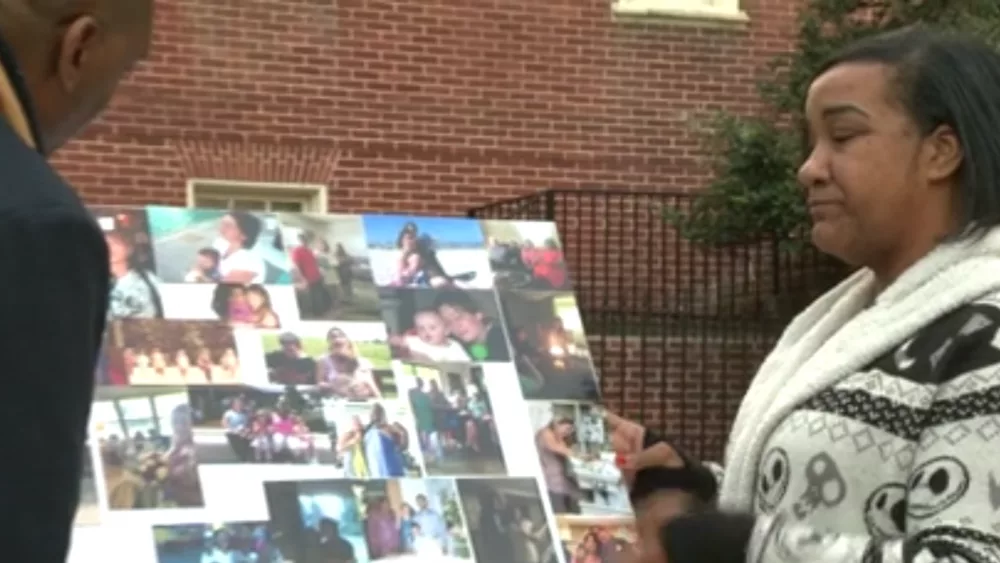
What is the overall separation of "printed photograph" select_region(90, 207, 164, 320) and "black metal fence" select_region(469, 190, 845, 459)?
845cm

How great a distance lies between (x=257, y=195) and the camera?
1253 cm

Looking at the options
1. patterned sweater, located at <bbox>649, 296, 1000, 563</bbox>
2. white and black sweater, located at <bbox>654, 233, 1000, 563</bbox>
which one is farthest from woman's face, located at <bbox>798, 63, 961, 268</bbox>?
patterned sweater, located at <bbox>649, 296, 1000, 563</bbox>

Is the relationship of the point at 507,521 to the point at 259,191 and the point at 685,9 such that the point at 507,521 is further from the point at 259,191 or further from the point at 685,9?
the point at 685,9

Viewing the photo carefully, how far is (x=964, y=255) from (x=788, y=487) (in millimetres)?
382

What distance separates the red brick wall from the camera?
12102mm

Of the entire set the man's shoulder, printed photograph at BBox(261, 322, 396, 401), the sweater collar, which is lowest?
printed photograph at BBox(261, 322, 396, 401)

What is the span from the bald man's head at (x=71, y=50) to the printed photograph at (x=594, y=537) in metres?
2.40

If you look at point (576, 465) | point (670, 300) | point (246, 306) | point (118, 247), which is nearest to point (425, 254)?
point (246, 306)

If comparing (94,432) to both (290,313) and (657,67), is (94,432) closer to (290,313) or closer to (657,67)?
(290,313)

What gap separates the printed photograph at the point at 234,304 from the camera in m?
3.78

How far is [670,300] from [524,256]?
8804 millimetres

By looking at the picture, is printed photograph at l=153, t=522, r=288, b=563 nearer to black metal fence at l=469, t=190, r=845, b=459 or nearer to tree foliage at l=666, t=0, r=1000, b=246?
tree foliage at l=666, t=0, r=1000, b=246

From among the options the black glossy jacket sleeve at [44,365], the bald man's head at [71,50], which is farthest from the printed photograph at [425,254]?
the black glossy jacket sleeve at [44,365]

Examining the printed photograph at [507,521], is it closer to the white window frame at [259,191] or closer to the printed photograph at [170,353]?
the printed photograph at [170,353]
